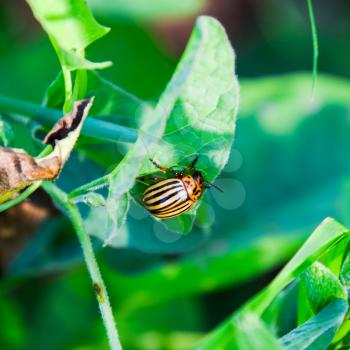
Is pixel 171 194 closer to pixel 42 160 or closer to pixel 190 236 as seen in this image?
pixel 42 160

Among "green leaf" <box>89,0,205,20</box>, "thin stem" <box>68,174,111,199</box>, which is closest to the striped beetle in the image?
"thin stem" <box>68,174,111,199</box>

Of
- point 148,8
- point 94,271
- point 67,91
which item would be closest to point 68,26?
point 67,91

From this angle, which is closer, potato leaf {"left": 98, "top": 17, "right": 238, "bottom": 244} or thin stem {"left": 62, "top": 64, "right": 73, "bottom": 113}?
potato leaf {"left": 98, "top": 17, "right": 238, "bottom": 244}

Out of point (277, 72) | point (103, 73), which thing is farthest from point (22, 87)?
point (277, 72)

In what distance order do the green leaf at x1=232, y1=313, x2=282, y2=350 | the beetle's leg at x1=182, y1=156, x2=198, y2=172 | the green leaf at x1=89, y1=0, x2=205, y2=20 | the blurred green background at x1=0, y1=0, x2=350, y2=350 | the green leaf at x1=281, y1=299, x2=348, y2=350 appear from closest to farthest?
1. the green leaf at x1=232, y1=313, x2=282, y2=350
2. the green leaf at x1=281, y1=299, x2=348, y2=350
3. the beetle's leg at x1=182, y1=156, x2=198, y2=172
4. the blurred green background at x1=0, y1=0, x2=350, y2=350
5. the green leaf at x1=89, y1=0, x2=205, y2=20

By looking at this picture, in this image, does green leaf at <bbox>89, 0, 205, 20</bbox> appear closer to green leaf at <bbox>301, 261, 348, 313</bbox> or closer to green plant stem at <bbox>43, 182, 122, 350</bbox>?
green plant stem at <bbox>43, 182, 122, 350</bbox>
